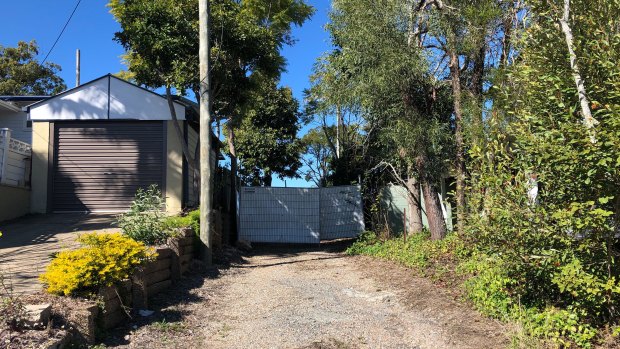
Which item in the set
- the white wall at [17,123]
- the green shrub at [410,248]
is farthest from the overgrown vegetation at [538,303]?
the white wall at [17,123]

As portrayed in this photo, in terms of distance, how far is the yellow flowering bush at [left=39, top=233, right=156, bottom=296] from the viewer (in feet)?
16.8

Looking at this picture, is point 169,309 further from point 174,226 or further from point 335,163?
point 335,163

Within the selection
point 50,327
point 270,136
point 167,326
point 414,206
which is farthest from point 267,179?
point 50,327

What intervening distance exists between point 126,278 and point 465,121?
6740mm

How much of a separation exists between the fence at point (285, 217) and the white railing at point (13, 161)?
A: 577 centimetres

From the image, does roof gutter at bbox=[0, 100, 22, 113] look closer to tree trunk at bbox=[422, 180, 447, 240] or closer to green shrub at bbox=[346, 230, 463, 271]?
green shrub at bbox=[346, 230, 463, 271]

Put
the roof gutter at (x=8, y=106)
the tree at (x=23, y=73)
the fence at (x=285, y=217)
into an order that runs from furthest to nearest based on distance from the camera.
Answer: the tree at (x=23, y=73), the roof gutter at (x=8, y=106), the fence at (x=285, y=217)

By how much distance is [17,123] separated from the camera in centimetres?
1678

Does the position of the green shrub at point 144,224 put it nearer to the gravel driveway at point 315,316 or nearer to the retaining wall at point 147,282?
the retaining wall at point 147,282

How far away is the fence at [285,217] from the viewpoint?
1484cm

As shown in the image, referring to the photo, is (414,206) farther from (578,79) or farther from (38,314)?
(38,314)

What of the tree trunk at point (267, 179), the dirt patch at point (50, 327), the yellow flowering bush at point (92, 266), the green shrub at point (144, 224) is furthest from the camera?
the tree trunk at point (267, 179)

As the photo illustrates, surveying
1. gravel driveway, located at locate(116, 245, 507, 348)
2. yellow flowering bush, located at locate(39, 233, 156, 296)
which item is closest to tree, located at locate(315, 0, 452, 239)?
gravel driveway, located at locate(116, 245, 507, 348)

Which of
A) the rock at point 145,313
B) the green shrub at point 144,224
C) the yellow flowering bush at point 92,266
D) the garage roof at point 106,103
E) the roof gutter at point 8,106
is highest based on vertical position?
the roof gutter at point 8,106
